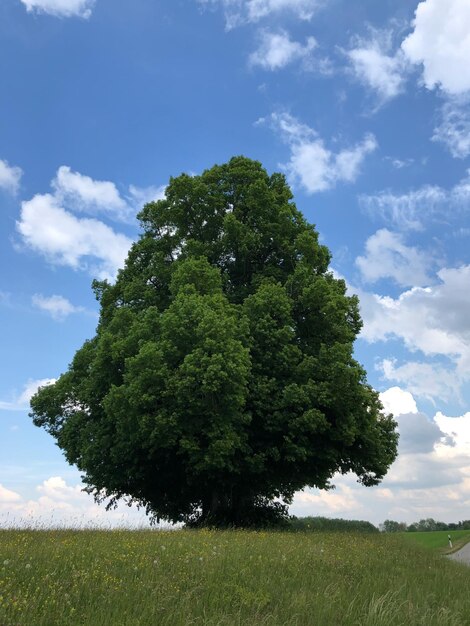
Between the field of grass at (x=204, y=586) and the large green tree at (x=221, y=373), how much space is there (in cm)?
667

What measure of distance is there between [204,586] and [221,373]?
9.42 m

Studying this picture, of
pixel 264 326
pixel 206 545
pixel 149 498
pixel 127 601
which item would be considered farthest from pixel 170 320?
pixel 127 601

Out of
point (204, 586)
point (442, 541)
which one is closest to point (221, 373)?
point (204, 586)

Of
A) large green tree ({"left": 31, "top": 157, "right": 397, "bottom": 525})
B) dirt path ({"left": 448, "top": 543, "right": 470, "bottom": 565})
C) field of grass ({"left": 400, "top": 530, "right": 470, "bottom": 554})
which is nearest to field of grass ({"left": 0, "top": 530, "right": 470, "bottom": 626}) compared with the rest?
large green tree ({"left": 31, "top": 157, "right": 397, "bottom": 525})

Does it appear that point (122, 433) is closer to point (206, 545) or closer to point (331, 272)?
point (206, 545)

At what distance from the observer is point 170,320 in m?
18.9

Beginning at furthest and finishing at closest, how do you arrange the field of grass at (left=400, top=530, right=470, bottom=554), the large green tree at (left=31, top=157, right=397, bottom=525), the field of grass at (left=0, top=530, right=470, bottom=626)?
the field of grass at (left=400, top=530, right=470, bottom=554) < the large green tree at (left=31, top=157, right=397, bottom=525) < the field of grass at (left=0, top=530, right=470, bottom=626)

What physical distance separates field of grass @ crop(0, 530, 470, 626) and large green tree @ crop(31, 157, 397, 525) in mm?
6667

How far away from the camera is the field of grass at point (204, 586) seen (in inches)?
248

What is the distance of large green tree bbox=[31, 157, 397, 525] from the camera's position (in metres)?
18.4

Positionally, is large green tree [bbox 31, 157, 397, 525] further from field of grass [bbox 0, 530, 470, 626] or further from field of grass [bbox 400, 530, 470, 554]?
field of grass [bbox 0, 530, 470, 626]

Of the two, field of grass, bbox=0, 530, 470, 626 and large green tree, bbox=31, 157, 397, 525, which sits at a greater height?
large green tree, bbox=31, 157, 397, 525

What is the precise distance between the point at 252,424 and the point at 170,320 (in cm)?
579

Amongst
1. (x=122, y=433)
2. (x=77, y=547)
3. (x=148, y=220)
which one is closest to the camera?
(x=77, y=547)
